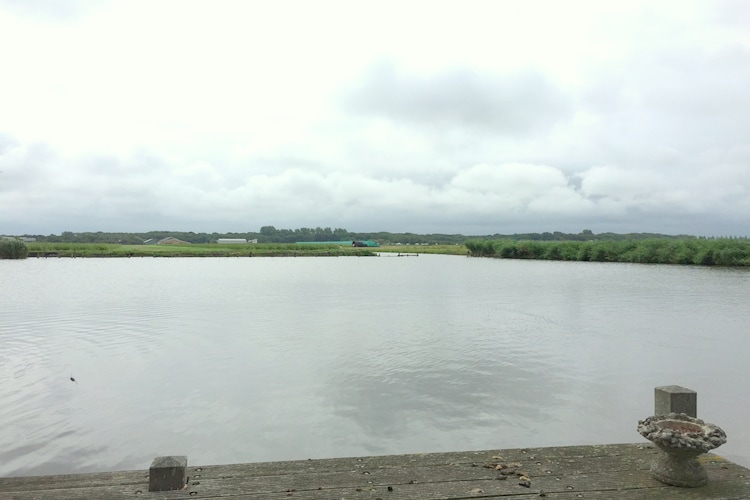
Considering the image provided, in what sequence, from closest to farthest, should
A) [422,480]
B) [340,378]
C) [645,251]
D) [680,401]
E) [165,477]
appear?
1. [165,477]
2. [422,480]
3. [680,401]
4. [340,378]
5. [645,251]

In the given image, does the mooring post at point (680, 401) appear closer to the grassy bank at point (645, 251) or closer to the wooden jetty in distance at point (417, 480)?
the wooden jetty in distance at point (417, 480)

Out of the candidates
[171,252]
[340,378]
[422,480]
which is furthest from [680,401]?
[171,252]

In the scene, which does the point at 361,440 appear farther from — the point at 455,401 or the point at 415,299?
the point at 415,299

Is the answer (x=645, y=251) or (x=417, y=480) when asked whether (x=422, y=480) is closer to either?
(x=417, y=480)

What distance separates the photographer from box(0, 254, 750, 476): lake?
852cm

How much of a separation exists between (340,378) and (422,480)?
24.6 feet

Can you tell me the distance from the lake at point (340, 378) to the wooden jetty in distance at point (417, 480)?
2683mm

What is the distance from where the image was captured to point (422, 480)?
5070 mm

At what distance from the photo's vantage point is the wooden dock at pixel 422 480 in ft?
15.7

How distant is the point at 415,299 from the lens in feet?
102

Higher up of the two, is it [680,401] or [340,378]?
[680,401]

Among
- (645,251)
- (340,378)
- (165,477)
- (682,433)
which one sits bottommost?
(340,378)

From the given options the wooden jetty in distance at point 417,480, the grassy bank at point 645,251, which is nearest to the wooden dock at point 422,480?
the wooden jetty in distance at point 417,480

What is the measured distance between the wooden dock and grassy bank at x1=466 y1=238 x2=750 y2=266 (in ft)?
235
